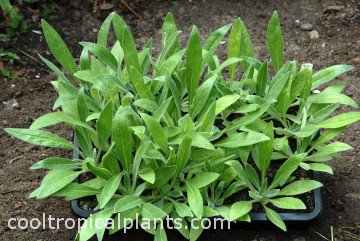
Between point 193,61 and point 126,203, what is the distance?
56cm

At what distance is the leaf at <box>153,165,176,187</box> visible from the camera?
2.11 meters

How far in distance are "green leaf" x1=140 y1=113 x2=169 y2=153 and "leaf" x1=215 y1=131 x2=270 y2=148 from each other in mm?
199

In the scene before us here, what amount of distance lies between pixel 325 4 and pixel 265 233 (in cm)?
142

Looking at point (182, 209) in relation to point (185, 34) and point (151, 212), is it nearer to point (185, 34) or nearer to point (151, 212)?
point (151, 212)

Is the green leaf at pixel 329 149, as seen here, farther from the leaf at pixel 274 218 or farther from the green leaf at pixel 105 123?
the green leaf at pixel 105 123

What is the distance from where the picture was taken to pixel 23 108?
2.76 metres

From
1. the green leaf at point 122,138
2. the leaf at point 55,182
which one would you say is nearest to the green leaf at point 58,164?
the leaf at point 55,182

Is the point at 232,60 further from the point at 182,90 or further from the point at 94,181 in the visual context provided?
the point at 94,181

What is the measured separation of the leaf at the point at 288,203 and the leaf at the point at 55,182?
0.65 m

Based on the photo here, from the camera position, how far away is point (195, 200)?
82.3 inches

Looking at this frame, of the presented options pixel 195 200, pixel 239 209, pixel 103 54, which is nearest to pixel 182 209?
pixel 195 200

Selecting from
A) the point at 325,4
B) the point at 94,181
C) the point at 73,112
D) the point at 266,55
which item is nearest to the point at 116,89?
the point at 73,112

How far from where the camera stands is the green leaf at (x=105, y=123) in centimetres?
212

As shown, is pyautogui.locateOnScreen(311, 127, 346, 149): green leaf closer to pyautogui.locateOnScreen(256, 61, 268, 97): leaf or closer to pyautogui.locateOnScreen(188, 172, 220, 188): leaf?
pyautogui.locateOnScreen(256, 61, 268, 97): leaf
